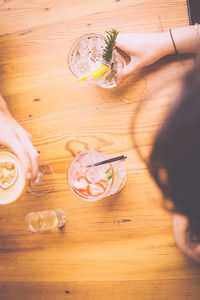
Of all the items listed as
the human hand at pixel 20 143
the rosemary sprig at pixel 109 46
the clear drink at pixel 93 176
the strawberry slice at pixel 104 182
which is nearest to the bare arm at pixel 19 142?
the human hand at pixel 20 143

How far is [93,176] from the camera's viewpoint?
1.17 meters

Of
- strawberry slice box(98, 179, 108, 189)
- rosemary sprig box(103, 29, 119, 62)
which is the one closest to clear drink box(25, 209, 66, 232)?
strawberry slice box(98, 179, 108, 189)

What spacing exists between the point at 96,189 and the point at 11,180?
406 mm

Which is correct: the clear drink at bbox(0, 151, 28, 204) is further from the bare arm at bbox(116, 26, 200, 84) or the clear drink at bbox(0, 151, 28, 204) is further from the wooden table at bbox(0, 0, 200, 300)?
the bare arm at bbox(116, 26, 200, 84)

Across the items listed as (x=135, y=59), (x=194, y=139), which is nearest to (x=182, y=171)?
(x=194, y=139)

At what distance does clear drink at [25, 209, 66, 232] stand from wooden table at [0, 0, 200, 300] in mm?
48

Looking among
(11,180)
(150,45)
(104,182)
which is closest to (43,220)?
(11,180)

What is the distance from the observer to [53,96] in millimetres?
1254

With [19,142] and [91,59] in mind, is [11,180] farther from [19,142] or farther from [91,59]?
[91,59]

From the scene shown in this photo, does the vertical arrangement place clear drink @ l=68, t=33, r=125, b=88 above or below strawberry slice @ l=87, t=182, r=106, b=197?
above

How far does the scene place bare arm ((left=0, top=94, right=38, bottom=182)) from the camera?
1132 mm

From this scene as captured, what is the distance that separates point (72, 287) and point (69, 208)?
16.3 inches

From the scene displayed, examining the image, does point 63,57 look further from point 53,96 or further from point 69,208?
point 69,208

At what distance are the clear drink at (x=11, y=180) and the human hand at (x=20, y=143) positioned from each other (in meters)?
0.04
